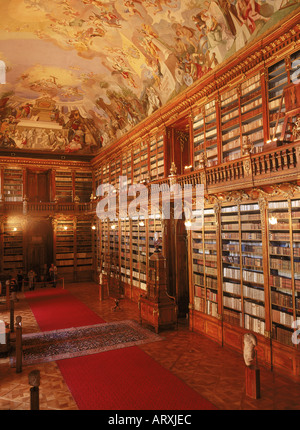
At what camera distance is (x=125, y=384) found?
18.1ft

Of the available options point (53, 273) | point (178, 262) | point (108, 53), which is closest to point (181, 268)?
point (178, 262)

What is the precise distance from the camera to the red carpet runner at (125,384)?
4.83m

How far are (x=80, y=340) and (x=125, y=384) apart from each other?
2.79 metres

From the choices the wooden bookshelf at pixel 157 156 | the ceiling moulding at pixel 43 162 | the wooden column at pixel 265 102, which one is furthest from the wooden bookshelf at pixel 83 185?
the wooden column at pixel 265 102

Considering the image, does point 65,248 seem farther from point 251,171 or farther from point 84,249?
point 251,171

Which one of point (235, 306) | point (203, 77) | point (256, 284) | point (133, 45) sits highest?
point (133, 45)

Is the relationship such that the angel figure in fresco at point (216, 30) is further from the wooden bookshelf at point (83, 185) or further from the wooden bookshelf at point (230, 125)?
the wooden bookshelf at point (83, 185)

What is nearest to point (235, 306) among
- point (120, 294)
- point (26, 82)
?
point (120, 294)

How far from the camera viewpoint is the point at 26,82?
46.8ft

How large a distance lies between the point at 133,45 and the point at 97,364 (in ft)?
32.9

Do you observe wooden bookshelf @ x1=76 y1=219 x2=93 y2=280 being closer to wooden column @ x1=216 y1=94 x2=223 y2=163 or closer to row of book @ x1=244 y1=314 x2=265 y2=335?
wooden column @ x1=216 y1=94 x2=223 y2=163
